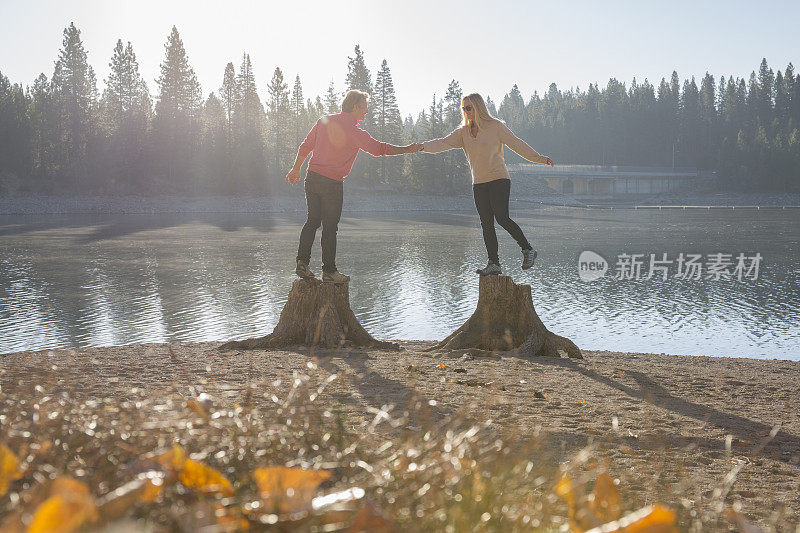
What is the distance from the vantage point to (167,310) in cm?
1552

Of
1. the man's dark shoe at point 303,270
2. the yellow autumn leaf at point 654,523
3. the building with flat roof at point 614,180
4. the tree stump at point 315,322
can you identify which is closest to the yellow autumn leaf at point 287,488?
the yellow autumn leaf at point 654,523

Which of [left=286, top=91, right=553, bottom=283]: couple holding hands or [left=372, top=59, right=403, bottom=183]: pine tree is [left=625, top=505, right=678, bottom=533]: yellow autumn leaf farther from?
[left=372, top=59, right=403, bottom=183]: pine tree

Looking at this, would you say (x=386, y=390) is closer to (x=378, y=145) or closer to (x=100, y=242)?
(x=378, y=145)

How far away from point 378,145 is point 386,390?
3437 millimetres

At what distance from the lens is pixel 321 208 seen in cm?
847

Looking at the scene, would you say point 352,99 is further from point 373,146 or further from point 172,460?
point 172,460

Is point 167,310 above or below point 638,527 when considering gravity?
below

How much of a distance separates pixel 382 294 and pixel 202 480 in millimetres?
16134

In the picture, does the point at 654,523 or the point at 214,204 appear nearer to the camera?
the point at 654,523

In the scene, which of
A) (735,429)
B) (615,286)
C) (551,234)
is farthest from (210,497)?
(551,234)

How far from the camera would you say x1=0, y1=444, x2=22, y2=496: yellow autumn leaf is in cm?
207

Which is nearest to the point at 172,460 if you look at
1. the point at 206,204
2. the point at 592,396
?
the point at 592,396

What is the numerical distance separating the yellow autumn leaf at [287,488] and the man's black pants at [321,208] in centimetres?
625

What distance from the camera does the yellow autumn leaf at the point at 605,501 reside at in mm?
2272
